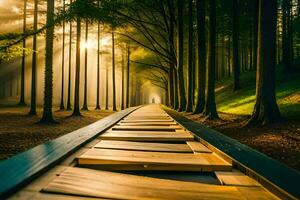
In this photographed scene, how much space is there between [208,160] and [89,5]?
470 inches

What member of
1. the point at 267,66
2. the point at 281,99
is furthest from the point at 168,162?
the point at 281,99

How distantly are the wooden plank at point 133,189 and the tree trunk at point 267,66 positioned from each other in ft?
27.4

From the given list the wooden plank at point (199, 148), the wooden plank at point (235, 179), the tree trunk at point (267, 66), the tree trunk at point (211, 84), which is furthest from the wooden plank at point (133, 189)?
the tree trunk at point (211, 84)

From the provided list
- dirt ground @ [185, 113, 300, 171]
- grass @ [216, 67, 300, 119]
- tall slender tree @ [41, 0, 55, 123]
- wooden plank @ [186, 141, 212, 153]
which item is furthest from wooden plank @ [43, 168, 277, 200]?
tall slender tree @ [41, 0, 55, 123]

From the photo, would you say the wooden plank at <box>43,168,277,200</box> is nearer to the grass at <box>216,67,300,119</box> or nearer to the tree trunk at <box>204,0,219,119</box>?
the grass at <box>216,67,300,119</box>

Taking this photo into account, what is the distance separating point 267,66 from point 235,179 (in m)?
8.35

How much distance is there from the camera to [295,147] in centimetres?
738

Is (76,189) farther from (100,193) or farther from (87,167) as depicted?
(87,167)

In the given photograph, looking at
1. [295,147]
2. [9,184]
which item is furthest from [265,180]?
[295,147]

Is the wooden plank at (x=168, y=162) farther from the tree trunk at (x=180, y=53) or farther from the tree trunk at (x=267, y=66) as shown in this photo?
the tree trunk at (x=180, y=53)

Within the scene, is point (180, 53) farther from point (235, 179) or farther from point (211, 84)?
point (235, 179)

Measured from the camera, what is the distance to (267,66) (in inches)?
400

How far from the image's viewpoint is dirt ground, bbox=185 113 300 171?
665 cm

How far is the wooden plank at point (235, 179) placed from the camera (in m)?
2.45
